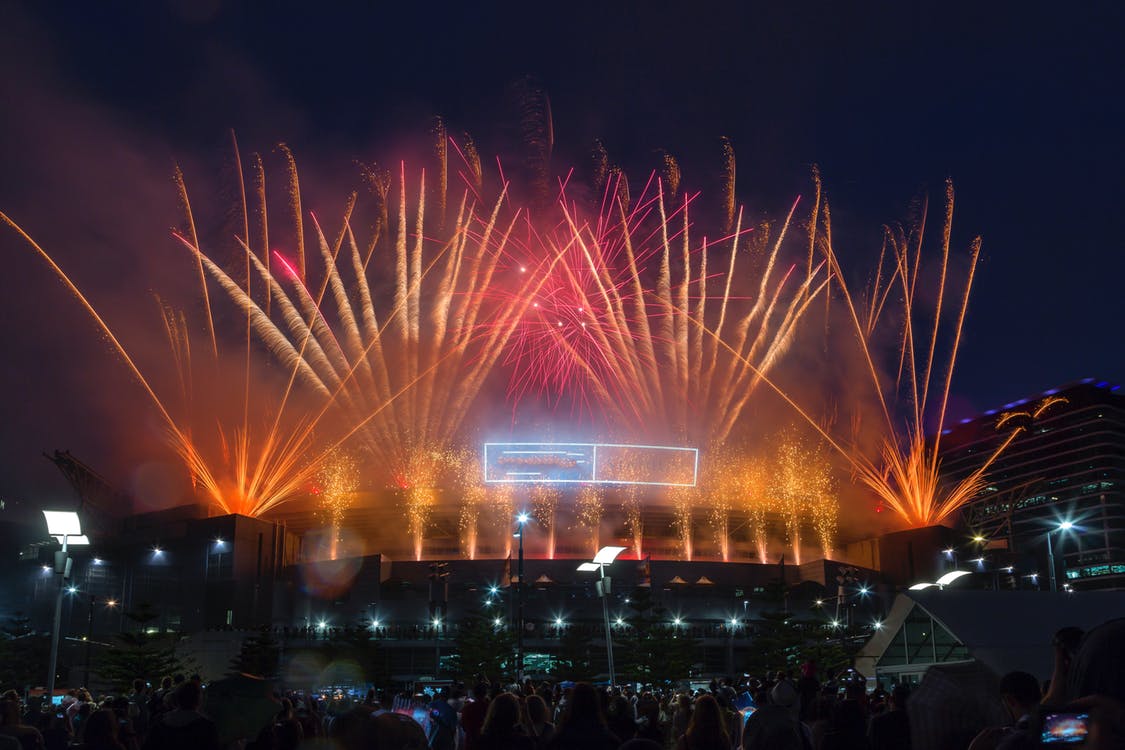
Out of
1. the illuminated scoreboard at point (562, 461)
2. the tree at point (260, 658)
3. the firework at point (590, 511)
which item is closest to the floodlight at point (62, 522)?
the tree at point (260, 658)

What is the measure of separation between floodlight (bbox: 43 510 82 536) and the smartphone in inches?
985

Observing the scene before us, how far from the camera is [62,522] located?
2375cm

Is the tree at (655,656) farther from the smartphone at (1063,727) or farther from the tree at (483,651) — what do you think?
the smartphone at (1063,727)

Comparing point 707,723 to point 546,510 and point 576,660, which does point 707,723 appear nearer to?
point 576,660

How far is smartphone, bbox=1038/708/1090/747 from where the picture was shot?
2537 millimetres

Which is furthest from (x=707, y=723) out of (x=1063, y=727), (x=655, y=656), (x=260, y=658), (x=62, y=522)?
(x=260, y=658)

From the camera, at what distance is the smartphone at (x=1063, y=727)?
2537 millimetres

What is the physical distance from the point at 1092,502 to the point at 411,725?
190m

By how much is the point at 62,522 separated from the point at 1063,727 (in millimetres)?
25422

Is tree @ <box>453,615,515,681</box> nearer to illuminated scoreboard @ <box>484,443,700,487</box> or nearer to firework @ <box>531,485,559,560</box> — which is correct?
illuminated scoreboard @ <box>484,443,700,487</box>

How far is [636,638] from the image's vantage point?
58.5 m

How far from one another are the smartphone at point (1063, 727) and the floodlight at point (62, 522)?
82.1ft

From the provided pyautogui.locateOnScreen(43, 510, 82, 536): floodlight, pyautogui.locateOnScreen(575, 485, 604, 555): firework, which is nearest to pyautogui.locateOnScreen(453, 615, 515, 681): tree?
pyautogui.locateOnScreen(575, 485, 604, 555): firework

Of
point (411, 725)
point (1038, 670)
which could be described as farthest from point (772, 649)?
point (411, 725)
